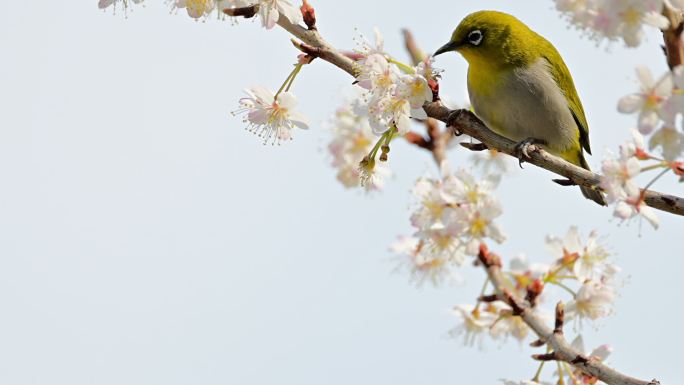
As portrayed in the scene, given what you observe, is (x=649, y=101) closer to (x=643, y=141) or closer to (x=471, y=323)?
(x=643, y=141)

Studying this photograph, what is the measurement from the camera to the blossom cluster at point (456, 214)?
5656 mm

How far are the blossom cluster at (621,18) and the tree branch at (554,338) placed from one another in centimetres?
153

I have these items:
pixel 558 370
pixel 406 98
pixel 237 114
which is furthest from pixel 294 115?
pixel 558 370

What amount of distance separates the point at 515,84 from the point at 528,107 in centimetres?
17

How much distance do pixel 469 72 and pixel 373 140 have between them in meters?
1.22

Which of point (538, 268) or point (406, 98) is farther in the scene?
point (538, 268)

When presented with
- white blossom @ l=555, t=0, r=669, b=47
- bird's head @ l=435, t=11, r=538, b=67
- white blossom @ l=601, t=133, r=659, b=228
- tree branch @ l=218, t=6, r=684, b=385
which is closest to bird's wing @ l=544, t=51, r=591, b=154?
bird's head @ l=435, t=11, r=538, b=67

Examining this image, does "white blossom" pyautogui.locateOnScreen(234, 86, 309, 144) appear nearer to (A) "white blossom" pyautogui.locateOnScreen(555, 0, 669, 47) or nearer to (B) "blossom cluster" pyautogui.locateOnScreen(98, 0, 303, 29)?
(B) "blossom cluster" pyautogui.locateOnScreen(98, 0, 303, 29)

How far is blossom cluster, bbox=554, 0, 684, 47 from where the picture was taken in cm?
282

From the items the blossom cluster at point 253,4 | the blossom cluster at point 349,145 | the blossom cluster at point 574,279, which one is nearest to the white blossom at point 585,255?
the blossom cluster at point 574,279

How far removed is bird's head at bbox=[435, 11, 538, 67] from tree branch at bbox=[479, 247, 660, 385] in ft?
4.01

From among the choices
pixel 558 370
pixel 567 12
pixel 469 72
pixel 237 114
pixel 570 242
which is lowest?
pixel 558 370

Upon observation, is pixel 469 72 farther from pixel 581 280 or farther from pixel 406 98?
pixel 406 98

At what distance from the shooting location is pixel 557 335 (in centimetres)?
471
